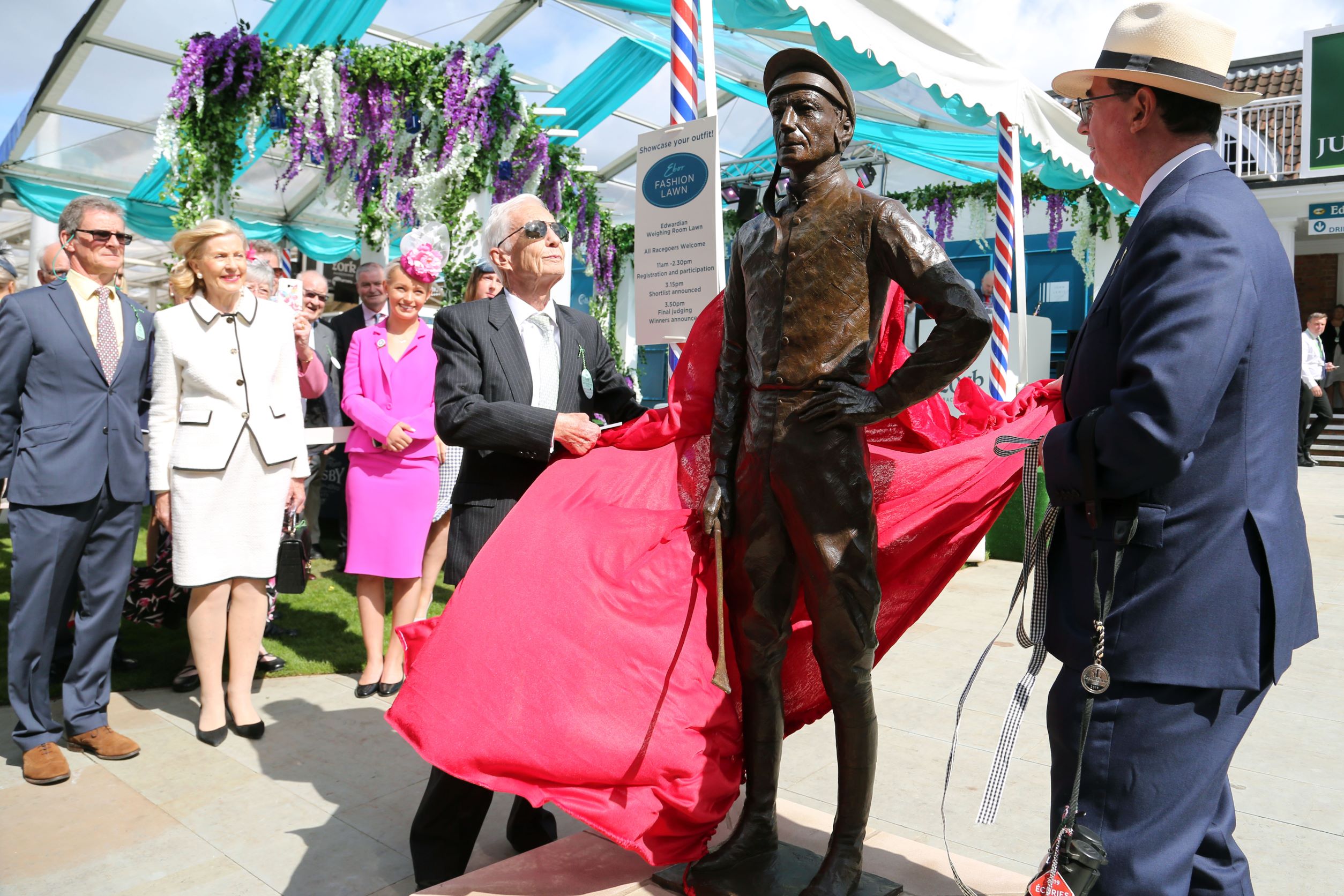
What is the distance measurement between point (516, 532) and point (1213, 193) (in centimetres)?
183

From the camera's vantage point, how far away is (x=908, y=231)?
2.20 metres

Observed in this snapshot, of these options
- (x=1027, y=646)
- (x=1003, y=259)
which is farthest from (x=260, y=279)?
(x=1003, y=259)

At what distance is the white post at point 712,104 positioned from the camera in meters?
3.80

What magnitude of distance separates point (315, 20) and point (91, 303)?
744cm

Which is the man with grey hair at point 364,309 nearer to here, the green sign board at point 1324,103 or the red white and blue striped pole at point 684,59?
the red white and blue striped pole at point 684,59

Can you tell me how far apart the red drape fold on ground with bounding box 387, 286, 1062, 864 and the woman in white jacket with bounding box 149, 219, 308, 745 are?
6.00ft

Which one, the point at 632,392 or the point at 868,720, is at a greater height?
the point at 632,392

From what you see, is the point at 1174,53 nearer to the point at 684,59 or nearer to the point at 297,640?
the point at 684,59

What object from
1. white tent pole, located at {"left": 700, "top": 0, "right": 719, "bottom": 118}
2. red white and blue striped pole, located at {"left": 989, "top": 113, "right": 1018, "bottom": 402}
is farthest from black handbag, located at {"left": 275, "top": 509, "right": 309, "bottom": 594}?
red white and blue striped pole, located at {"left": 989, "top": 113, "right": 1018, "bottom": 402}

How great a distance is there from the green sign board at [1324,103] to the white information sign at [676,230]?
1766cm

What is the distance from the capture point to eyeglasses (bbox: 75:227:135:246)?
3822 mm

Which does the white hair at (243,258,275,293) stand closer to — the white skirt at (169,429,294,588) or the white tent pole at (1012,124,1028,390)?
the white skirt at (169,429,294,588)

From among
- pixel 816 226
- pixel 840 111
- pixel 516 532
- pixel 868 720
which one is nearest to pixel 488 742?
pixel 516 532

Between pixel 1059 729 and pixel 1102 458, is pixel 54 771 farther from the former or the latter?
pixel 1102 458
